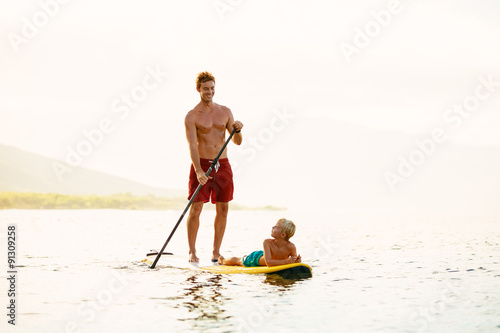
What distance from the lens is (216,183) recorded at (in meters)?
9.91

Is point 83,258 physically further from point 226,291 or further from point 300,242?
point 300,242

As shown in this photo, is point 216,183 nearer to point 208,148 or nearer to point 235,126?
point 208,148

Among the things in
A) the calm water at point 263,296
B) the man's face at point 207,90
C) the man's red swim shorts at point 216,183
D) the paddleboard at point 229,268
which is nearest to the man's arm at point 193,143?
the man's red swim shorts at point 216,183

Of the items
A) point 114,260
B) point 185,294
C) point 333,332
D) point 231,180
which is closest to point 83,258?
point 114,260

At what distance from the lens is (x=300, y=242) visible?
16359 mm

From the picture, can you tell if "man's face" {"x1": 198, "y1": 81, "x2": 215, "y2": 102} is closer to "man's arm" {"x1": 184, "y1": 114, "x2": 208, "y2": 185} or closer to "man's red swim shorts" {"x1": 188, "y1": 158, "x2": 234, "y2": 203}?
"man's arm" {"x1": 184, "y1": 114, "x2": 208, "y2": 185}

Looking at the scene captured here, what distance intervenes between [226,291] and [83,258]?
15.6ft

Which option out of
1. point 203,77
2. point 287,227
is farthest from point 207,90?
point 287,227

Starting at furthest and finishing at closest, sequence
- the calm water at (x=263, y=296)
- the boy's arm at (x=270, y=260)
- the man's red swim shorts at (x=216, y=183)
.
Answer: the man's red swim shorts at (x=216, y=183), the boy's arm at (x=270, y=260), the calm water at (x=263, y=296)

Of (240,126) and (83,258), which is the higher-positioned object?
(240,126)

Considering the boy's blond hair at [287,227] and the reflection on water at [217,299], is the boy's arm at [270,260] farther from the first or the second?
the boy's blond hair at [287,227]

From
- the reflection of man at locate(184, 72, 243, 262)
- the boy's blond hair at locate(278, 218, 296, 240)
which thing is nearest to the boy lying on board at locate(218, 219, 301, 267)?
the boy's blond hair at locate(278, 218, 296, 240)

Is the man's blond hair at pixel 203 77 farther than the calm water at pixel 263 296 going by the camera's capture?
Yes

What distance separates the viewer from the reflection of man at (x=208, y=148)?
32.0 ft
